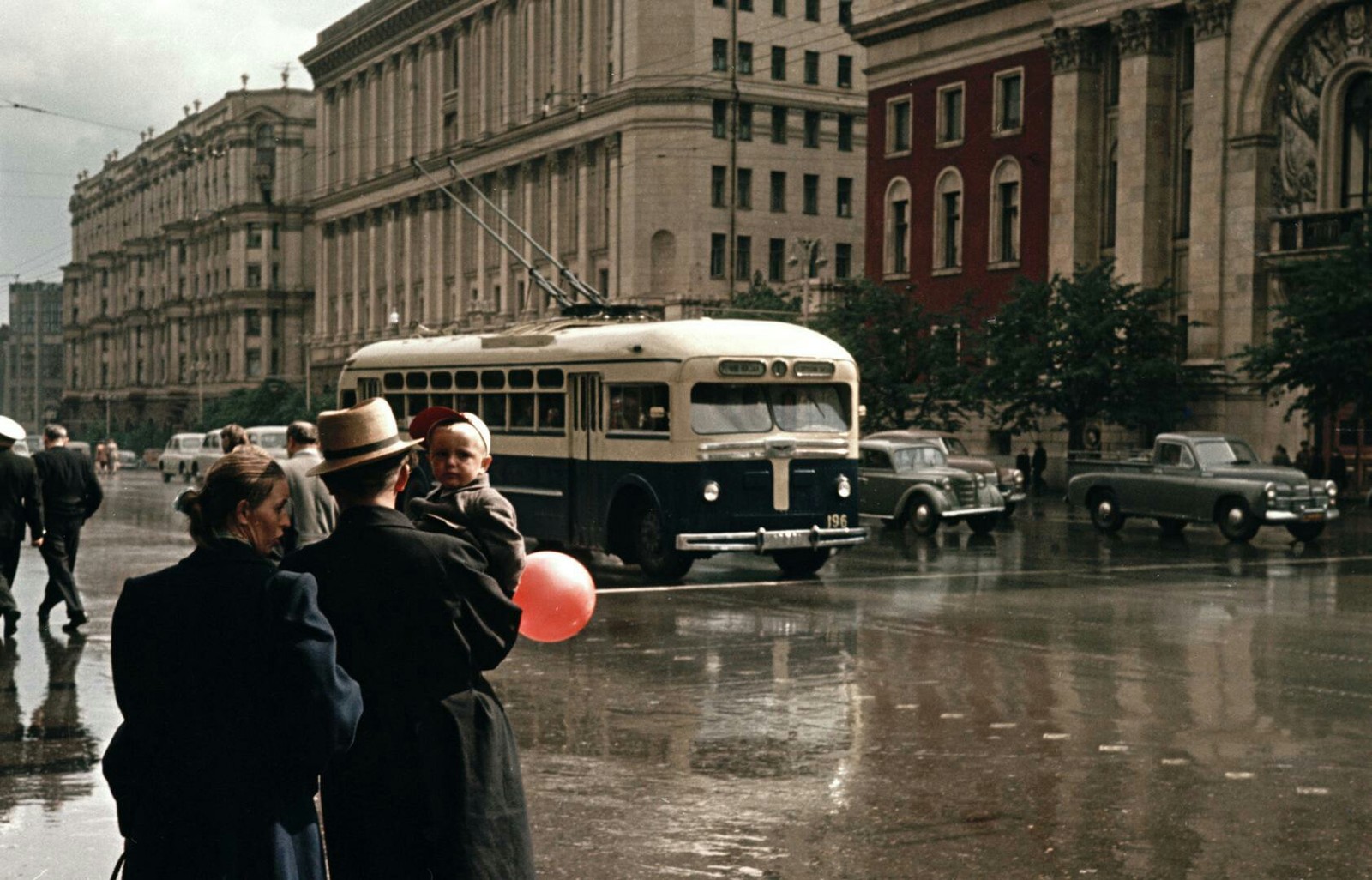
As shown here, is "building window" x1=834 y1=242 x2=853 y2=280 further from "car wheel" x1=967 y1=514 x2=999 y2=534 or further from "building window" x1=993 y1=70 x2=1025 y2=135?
"car wheel" x1=967 y1=514 x2=999 y2=534

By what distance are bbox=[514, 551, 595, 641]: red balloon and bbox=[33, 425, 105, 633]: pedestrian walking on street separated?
10.4 metres

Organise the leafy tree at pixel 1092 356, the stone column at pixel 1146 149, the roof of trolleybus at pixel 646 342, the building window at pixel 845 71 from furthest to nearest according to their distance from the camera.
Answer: the building window at pixel 845 71
the stone column at pixel 1146 149
the leafy tree at pixel 1092 356
the roof of trolleybus at pixel 646 342

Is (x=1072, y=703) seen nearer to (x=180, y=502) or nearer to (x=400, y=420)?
(x=180, y=502)

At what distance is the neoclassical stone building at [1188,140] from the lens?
45.1 metres

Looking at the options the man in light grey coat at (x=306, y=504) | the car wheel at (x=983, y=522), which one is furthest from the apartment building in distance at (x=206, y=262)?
the man in light grey coat at (x=306, y=504)

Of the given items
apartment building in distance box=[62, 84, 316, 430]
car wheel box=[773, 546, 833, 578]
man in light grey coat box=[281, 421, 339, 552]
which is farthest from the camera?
apartment building in distance box=[62, 84, 316, 430]

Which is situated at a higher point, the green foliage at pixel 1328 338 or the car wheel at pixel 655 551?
the green foliage at pixel 1328 338

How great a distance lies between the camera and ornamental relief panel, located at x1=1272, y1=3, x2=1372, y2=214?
147ft

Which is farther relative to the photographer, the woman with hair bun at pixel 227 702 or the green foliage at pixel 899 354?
the green foliage at pixel 899 354

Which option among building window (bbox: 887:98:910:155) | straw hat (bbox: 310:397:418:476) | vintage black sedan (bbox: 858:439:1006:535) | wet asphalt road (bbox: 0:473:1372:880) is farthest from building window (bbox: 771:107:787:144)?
straw hat (bbox: 310:397:418:476)

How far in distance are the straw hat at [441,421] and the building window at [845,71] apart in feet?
263

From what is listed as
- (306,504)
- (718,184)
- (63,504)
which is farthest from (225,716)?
(718,184)

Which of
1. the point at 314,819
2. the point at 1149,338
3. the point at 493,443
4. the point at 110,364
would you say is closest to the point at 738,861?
the point at 314,819

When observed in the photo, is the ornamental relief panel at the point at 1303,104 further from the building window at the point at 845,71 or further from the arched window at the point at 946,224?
the building window at the point at 845,71
